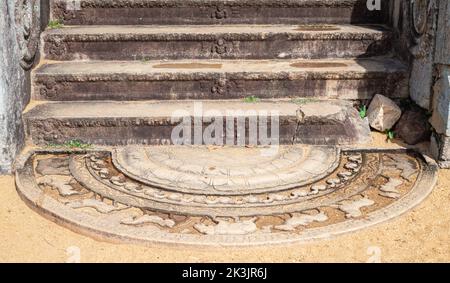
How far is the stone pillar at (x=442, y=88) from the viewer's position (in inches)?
203

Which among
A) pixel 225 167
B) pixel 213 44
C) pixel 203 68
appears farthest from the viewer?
pixel 213 44

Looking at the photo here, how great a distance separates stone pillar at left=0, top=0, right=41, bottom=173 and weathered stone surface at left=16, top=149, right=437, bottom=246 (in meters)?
0.25

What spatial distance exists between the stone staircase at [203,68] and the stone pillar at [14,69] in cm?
19

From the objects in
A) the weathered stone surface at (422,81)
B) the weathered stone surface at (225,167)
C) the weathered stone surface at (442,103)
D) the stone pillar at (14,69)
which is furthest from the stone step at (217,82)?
the weathered stone surface at (225,167)

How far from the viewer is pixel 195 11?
6949 mm

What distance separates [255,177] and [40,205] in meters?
1.67

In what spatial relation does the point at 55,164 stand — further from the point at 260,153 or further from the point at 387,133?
the point at 387,133

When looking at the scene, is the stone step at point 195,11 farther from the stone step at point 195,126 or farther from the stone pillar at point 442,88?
the stone pillar at point 442,88

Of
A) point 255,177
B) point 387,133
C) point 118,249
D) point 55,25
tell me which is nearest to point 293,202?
point 255,177

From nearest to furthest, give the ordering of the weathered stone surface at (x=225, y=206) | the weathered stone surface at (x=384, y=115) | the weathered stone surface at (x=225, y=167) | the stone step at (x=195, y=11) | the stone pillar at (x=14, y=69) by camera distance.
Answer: the weathered stone surface at (x=225, y=206) < the weathered stone surface at (x=225, y=167) < the stone pillar at (x=14, y=69) < the weathered stone surface at (x=384, y=115) < the stone step at (x=195, y=11)

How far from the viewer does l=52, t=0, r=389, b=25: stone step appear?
692cm

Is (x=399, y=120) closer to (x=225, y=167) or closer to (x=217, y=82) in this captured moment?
(x=217, y=82)

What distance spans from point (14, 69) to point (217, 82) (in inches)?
75.1

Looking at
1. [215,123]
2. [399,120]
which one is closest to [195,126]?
[215,123]
